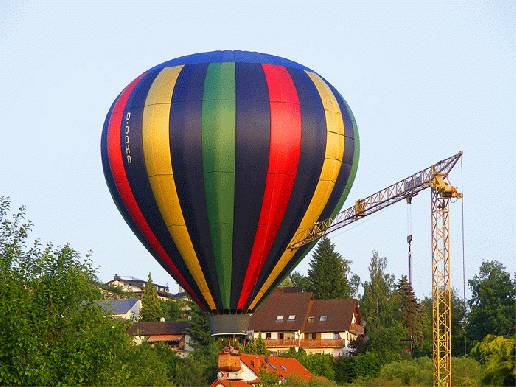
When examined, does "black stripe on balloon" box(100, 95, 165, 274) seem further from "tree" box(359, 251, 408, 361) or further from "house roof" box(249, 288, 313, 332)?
"house roof" box(249, 288, 313, 332)

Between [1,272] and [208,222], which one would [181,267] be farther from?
[1,272]

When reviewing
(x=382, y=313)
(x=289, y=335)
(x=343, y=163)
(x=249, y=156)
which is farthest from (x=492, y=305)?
(x=249, y=156)

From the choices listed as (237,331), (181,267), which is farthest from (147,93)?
(237,331)

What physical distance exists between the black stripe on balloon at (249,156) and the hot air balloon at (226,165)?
4cm

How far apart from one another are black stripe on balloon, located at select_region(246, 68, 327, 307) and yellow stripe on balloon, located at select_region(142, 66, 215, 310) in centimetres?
316

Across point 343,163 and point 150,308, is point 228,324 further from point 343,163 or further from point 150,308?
point 150,308

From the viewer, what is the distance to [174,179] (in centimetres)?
3181

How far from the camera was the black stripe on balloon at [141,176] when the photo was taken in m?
32.5

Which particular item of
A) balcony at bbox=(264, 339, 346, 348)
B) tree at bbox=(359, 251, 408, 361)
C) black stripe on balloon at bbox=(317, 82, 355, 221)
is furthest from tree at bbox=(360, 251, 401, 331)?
black stripe on balloon at bbox=(317, 82, 355, 221)

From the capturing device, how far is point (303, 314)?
69.1 meters

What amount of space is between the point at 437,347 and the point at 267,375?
8.53 meters

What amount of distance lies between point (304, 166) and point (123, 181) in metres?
7.48

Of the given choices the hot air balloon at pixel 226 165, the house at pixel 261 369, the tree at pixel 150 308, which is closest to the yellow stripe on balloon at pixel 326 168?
the hot air balloon at pixel 226 165

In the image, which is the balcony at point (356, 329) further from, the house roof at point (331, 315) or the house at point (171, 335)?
the house at point (171, 335)
